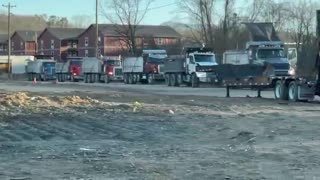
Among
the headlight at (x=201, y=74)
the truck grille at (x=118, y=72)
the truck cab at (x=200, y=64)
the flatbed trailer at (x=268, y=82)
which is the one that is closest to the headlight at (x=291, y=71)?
the flatbed trailer at (x=268, y=82)

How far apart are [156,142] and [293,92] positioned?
1955 cm

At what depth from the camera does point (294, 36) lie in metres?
92.4

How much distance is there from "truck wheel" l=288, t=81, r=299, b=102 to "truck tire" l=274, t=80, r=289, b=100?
0.31 m

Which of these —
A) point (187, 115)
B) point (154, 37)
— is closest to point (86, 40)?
point (154, 37)

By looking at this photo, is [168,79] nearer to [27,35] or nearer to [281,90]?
[281,90]

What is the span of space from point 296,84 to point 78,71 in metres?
54.8

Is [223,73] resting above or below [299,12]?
below

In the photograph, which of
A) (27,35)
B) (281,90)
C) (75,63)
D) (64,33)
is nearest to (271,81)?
(281,90)

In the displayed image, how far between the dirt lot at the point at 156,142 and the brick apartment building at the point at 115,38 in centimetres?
10479

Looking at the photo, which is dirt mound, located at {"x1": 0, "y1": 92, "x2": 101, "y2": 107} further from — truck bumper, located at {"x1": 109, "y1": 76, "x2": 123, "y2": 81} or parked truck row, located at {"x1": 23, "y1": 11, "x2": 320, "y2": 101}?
truck bumper, located at {"x1": 109, "y1": 76, "x2": 123, "y2": 81}

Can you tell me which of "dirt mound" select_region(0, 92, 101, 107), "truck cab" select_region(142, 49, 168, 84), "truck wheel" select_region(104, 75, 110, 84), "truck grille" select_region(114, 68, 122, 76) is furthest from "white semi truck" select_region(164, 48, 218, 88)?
"dirt mound" select_region(0, 92, 101, 107)

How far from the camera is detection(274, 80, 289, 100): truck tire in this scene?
36031 mm

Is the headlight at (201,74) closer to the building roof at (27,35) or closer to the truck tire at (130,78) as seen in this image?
the truck tire at (130,78)

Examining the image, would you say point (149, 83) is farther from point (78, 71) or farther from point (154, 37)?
point (154, 37)
